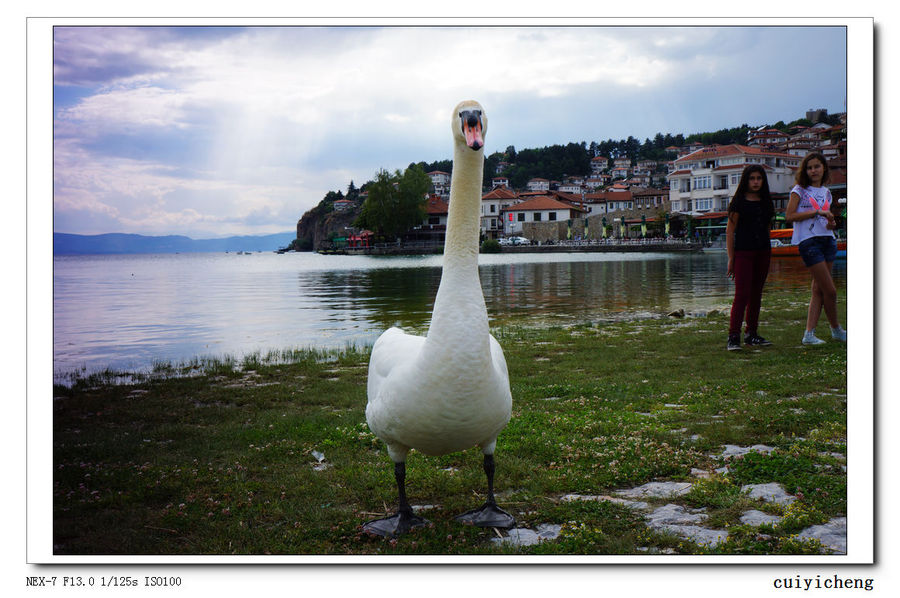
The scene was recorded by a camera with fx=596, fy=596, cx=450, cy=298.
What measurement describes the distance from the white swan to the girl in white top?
6337mm

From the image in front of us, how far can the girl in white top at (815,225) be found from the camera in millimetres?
7969

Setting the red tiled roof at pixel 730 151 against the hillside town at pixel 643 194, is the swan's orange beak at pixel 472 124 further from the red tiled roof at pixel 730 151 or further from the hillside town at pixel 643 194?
the red tiled roof at pixel 730 151

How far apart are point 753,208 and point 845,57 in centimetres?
485

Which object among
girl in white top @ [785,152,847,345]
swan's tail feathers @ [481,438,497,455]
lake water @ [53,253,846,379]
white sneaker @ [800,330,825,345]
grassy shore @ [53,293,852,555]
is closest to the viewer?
grassy shore @ [53,293,852,555]

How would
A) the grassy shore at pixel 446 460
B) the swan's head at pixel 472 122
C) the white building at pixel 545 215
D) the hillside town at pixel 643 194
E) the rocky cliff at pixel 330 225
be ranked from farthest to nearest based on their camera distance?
1. the white building at pixel 545 215
2. the rocky cliff at pixel 330 225
3. the hillside town at pixel 643 194
4. the grassy shore at pixel 446 460
5. the swan's head at pixel 472 122

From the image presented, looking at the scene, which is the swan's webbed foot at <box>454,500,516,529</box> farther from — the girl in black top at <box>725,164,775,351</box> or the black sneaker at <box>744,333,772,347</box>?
the black sneaker at <box>744,333,772,347</box>

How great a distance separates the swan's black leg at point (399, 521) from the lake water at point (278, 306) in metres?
2.65

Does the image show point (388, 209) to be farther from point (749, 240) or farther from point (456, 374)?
point (456, 374)

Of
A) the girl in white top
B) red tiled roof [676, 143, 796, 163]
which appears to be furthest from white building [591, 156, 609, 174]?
the girl in white top

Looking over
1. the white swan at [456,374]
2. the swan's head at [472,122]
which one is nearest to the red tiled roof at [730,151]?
the white swan at [456,374]

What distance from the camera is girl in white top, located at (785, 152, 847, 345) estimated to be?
7.97 metres
